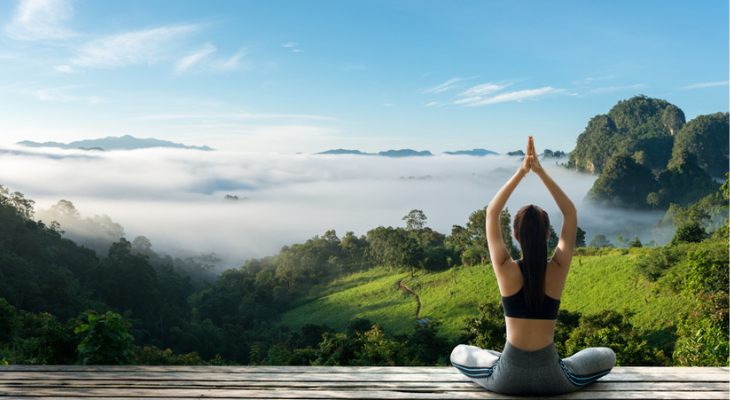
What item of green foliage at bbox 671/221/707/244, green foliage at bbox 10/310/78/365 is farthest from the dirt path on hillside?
green foliage at bbox 10/310/78/365

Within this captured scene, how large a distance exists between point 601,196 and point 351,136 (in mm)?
65302

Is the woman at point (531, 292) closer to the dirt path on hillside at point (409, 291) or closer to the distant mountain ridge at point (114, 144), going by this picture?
the dirt path on hillside at point (409, 291)

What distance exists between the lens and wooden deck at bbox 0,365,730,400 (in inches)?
74.5

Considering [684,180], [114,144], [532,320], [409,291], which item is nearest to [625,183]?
[684,180]

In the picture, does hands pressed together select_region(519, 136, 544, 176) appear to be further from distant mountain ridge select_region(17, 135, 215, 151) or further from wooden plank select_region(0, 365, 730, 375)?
distant mountain ridge select_region(17, 135, 215, 151)

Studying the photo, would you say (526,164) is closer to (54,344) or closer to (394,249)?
(54,344)

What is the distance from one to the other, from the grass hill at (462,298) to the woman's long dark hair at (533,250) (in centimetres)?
1843

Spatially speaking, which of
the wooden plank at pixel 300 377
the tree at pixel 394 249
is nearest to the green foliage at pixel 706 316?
the wooden plank at pixel 300 377

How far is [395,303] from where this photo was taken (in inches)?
1062

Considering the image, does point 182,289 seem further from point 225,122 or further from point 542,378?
point 225,122

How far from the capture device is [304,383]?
2.05 metres

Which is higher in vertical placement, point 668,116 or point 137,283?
point 668,116

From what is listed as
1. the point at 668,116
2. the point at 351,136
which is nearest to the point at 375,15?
the point at 668,116

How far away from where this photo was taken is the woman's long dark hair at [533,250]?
1.60 meters
